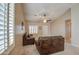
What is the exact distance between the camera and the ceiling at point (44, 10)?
1.98 m

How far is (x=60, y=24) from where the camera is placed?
2.20m

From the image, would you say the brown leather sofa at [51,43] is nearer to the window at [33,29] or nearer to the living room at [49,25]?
the living room at [49,25]

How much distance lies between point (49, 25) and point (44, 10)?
1.09ft

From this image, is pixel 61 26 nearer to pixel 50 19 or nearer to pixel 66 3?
pixel 50 19

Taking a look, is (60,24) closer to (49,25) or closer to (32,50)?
(49,25)

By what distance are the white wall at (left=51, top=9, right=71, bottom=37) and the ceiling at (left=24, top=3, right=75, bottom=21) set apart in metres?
0.08

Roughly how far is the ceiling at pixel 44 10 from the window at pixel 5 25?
1.18 feet

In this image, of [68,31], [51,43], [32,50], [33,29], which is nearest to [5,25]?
[33,29]

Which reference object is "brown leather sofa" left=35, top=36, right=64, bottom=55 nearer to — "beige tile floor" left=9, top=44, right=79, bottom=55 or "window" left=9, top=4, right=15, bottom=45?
"beige tile floor" left=9, top=44, right=79, bottom=55

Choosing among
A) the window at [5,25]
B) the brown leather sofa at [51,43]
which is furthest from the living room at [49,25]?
the window at [5,25]

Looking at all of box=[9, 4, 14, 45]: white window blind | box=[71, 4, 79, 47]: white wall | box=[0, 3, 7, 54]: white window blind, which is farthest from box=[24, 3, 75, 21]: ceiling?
box=[0, 3, 7, 54]: white window blind

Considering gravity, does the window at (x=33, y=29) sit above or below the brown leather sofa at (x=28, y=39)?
above

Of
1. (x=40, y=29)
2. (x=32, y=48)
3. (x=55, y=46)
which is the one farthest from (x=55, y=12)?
(x=32, y=48)

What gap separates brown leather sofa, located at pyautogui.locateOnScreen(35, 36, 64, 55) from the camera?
2.05m
